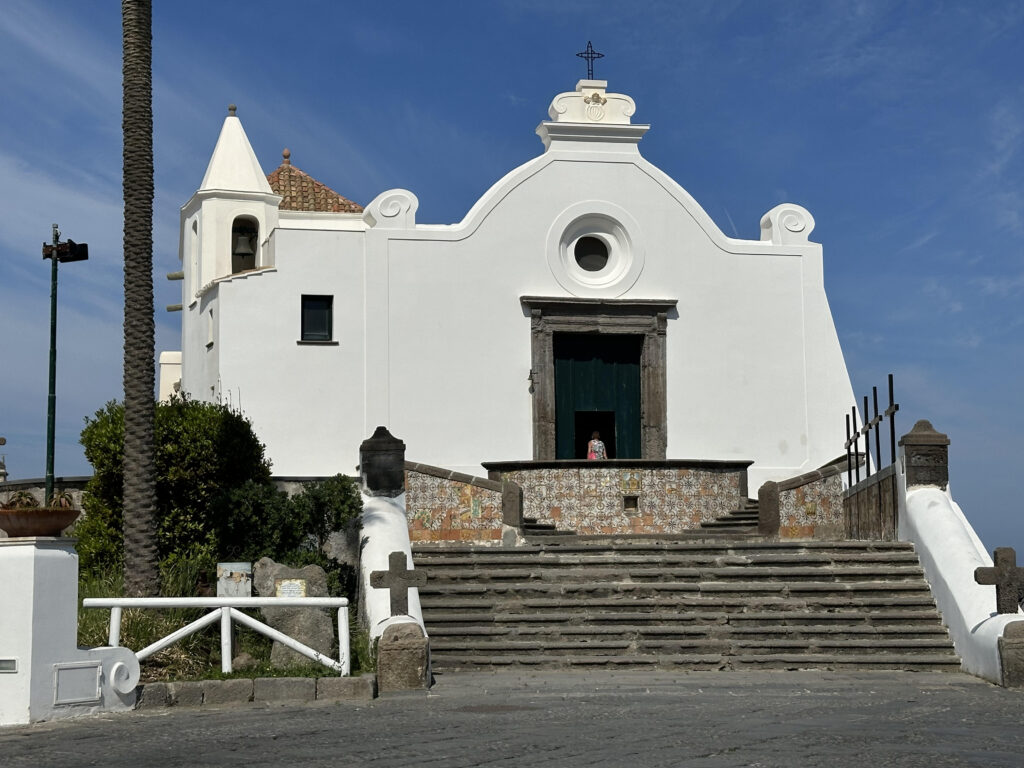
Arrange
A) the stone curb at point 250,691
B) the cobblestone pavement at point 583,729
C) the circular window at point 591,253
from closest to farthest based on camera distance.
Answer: the cobblestone pavement at point 583,729
the stone curb at point 250,691
the circular window at point 591,253

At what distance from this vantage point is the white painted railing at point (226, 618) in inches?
481

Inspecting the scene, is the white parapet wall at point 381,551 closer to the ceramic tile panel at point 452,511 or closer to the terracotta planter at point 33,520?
the ceramic tile panel at point 452,511

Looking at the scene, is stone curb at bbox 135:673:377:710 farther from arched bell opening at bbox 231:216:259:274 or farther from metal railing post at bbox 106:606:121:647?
arched bell opening at bbox 231:216:259:274

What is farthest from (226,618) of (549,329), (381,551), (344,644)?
(549,329)

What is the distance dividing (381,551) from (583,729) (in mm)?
6720

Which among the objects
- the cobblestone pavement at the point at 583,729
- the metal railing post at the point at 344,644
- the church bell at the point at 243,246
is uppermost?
the church bell at the point at 243,246

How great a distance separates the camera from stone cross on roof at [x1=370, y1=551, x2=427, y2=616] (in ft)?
46.5

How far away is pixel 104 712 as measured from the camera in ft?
38.4

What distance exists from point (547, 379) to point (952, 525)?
9.58 m

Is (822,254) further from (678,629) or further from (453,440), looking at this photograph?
(678,629)

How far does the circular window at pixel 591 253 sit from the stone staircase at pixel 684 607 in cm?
896

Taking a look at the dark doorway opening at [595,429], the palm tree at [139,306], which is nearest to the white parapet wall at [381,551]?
the palm tree at [139,306]

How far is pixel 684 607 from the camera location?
16.5 metres

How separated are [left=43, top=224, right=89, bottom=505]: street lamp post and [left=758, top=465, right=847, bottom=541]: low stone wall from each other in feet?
35.3
